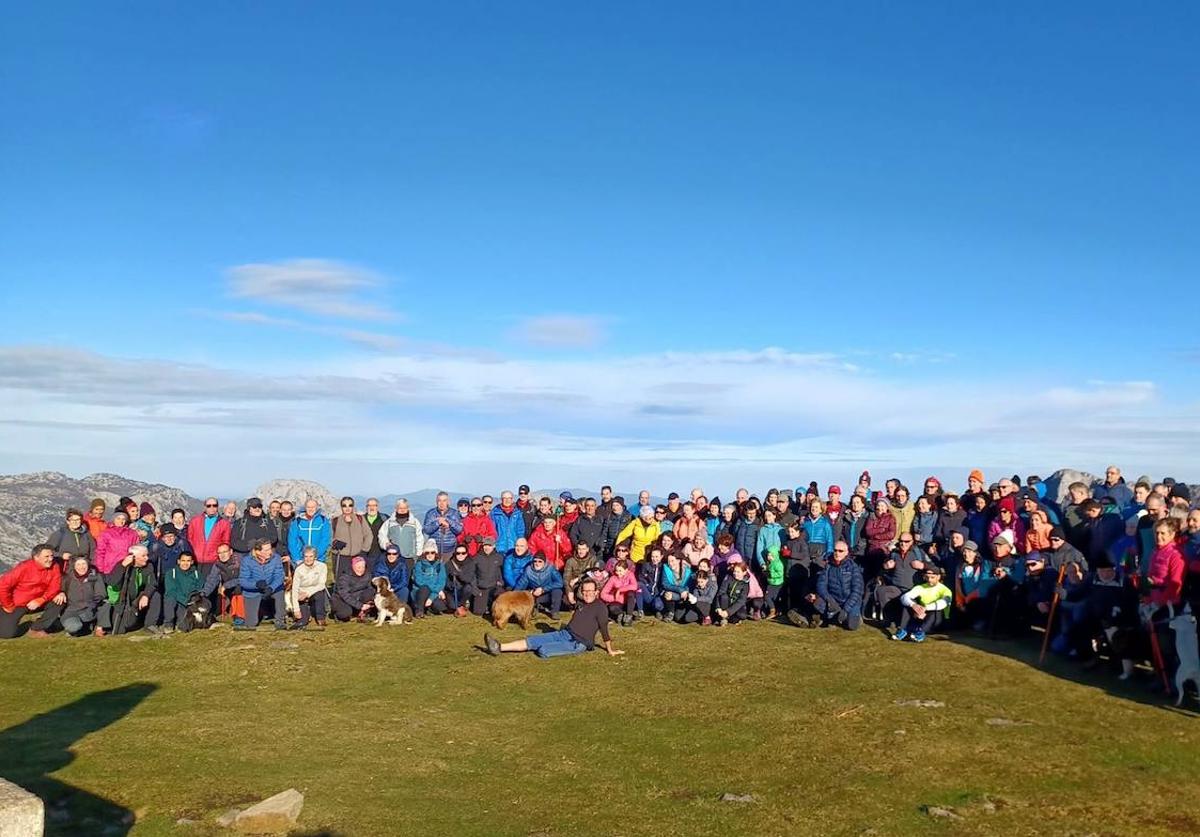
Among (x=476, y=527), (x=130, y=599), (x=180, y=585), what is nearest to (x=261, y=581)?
(x=180, y=585)

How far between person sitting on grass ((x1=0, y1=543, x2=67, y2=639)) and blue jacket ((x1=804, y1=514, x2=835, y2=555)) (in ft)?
49.1

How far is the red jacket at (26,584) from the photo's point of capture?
1736 cm

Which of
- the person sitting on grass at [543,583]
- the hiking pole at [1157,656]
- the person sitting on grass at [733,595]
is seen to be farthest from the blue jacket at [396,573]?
the hiking pole at [1157,656]

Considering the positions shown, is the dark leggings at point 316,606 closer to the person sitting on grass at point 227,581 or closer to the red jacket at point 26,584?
the person sitting on grass at point 227,581

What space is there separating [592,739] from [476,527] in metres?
10.3

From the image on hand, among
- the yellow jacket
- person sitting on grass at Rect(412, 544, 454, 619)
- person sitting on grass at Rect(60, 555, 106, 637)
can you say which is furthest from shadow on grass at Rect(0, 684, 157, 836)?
the yellow jacket

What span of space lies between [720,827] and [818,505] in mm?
12568

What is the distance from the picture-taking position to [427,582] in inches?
782

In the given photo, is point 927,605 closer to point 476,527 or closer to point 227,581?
point 476,527

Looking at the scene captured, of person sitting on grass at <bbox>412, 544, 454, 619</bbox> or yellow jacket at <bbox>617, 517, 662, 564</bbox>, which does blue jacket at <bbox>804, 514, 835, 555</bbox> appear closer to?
yellow jacket at <bbox>617, 517, 662, 564</bbox>

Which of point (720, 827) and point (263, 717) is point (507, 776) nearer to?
point (720, 827)

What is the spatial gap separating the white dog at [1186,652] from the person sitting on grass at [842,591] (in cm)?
636

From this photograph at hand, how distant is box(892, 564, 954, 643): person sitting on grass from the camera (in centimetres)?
1711

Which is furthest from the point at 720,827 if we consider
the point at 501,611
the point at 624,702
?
the point at 501,611
